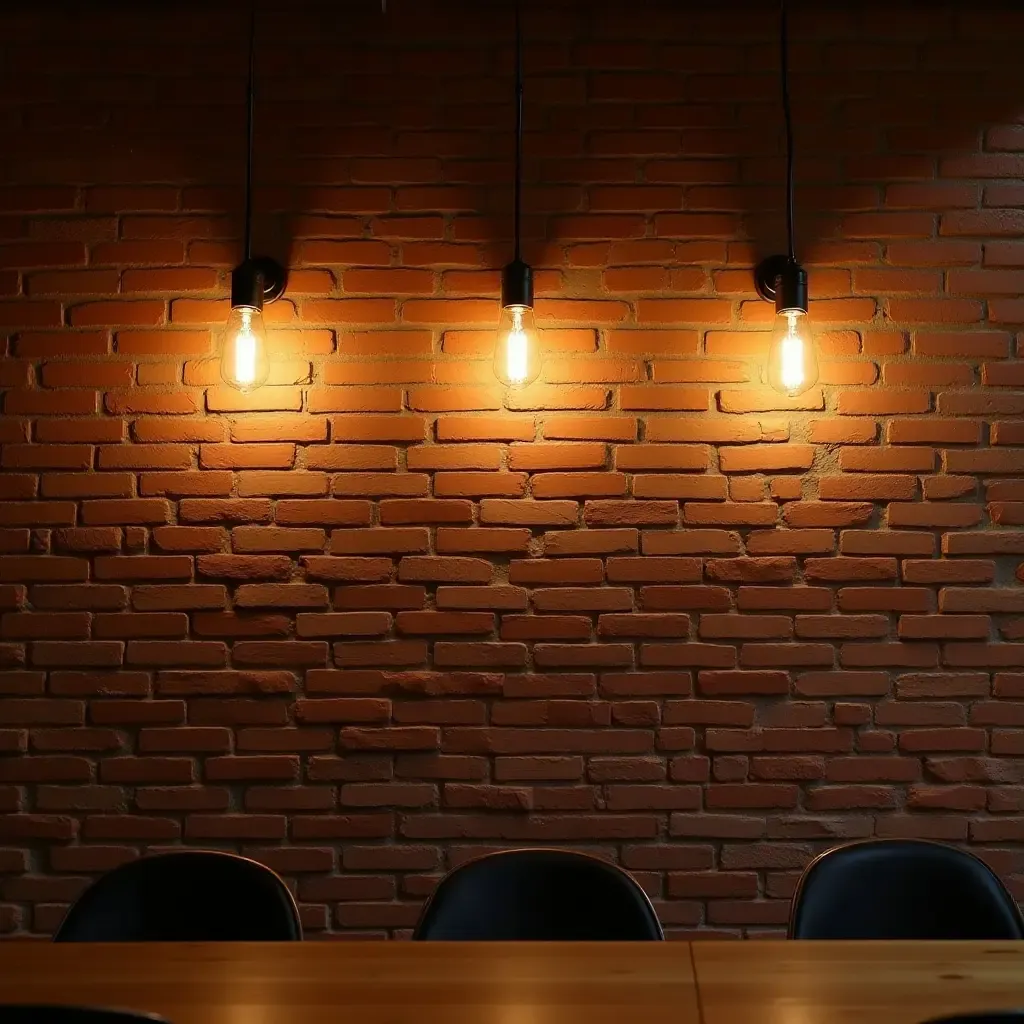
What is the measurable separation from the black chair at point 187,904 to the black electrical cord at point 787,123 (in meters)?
1.73

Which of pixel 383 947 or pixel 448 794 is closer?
pixel 383 947

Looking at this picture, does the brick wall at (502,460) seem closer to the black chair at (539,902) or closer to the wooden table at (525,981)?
the black chair at (539,902)

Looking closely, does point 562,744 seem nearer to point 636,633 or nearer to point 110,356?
point 636,633

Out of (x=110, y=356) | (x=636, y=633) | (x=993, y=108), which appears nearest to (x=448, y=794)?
(x=636, y=633)

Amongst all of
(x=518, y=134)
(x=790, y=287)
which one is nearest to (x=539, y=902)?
(x=790, y=287)

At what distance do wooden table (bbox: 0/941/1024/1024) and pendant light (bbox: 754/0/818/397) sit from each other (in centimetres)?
124

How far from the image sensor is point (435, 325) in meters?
2.56

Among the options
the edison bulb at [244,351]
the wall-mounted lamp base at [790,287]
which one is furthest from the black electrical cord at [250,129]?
the wall-mounted lamp base at [790,287]

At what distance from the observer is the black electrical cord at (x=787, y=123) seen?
245cm

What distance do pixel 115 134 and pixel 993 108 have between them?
217 centimetres

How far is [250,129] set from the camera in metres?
2.44

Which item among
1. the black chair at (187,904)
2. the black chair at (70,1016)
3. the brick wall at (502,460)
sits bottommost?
the black chair at (187,904)

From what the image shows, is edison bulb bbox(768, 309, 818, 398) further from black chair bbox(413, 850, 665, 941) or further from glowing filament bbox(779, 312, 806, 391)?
black chair bbox(413, 850, 665, 941)

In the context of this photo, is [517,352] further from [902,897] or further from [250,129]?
[902,897]
